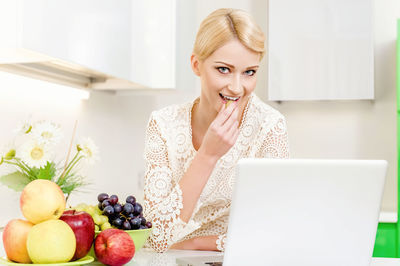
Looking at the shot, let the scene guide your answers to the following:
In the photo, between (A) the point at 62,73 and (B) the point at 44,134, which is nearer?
(B) the point at 44,134

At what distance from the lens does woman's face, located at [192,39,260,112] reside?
1558 millimetres

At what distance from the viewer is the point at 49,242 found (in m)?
0.92

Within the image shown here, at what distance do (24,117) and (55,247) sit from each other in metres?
1.35

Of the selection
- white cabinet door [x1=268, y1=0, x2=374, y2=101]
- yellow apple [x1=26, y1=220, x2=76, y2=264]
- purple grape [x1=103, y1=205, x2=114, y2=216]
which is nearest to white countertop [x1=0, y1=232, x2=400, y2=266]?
purple grape [x1=103, y1=205, x2=114, y2=216]

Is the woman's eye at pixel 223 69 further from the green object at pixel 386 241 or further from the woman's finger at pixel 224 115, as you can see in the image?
the green object at pixel 386 241

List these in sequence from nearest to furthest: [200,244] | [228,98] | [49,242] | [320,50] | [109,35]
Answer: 1. [49,242]
2. [200,244]
3. [228,98]
4. [109,35]
5. [320,50]

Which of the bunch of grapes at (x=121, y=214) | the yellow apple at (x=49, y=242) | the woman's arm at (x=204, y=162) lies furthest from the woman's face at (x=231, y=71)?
the yellow apple at (x=49, y=242)

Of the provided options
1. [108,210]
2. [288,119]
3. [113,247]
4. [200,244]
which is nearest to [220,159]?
[200,244]

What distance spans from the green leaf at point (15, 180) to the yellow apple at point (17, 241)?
0.23m

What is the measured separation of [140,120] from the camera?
326cm

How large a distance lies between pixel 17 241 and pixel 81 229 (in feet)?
0.37

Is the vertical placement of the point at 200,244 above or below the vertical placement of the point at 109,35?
below

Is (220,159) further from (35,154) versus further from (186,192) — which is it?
(35,154)

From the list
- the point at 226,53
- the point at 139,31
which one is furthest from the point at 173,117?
the point at 139,31
